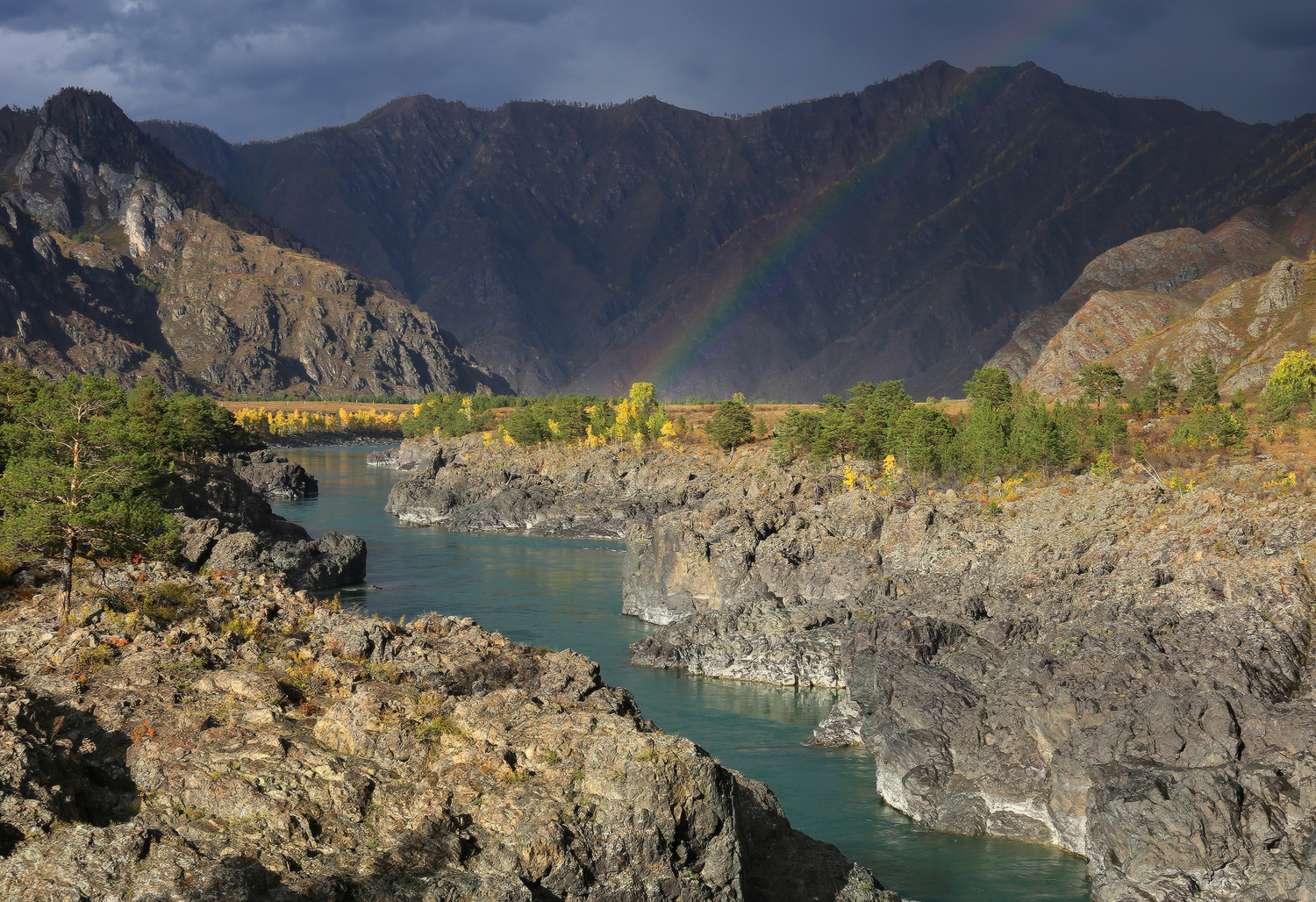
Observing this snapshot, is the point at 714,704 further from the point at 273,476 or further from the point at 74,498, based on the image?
the point at 273,476

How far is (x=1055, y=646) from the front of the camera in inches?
1522

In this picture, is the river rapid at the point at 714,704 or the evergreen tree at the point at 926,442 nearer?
the river rapid at the point at 714,704

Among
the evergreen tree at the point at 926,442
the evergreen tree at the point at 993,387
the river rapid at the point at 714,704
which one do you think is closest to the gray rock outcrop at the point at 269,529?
the river rapid at the point at 714,704

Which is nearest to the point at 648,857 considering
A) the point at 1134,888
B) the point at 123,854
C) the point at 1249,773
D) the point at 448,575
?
the point at 123,854

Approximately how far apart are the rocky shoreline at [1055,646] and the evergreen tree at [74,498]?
26613 millimetres

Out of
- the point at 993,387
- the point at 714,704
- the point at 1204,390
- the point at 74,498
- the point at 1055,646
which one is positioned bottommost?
the point at 714,704

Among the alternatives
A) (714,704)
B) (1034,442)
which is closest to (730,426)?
(1034,442)

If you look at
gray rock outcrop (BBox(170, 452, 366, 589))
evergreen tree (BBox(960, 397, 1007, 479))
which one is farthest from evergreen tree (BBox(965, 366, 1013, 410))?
gray rock outcrop (BBox(170, 452, 366, 589))

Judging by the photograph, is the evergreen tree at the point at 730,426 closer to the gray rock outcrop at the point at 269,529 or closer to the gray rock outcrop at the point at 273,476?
the gray rock outcrop at the point at 273,476

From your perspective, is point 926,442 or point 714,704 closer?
point 714,704

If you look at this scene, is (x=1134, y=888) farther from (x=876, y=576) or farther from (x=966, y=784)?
(x=876, y=576)

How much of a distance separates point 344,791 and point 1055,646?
31.9 metres

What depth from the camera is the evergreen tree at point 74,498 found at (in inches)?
1013

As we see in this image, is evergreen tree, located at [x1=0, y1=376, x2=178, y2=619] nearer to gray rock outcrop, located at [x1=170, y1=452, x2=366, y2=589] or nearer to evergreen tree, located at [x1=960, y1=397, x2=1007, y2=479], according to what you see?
gray rock outcrop, located at [x1=170, y1=452, x2=366, y2=589]
